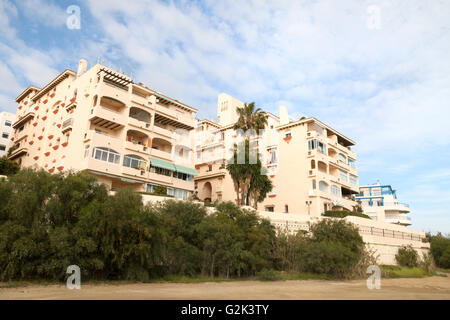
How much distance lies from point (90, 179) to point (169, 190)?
65.7ft

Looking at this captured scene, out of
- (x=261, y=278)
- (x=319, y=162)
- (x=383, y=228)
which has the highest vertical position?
(x=319, y=162)

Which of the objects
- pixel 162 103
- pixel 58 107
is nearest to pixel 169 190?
pixel 162 103

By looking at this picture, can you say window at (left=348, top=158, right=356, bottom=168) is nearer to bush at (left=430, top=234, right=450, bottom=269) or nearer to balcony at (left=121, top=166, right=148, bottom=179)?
bush at (left=430, top=234, right=450, bottom=269)

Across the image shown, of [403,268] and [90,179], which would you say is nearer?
[90,179]

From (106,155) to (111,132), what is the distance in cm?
462

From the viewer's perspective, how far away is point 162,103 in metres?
41.8

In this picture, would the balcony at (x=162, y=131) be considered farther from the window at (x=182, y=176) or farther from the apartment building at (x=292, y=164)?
the apartment building at (x=292, y=164)

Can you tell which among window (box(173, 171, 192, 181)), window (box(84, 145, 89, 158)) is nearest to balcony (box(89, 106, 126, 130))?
window (box(84, 145, 89, 158))

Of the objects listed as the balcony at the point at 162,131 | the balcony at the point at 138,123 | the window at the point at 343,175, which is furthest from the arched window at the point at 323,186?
the balcony at the point at 138,123

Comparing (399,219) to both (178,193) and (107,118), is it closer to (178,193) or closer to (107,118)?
(178,193)

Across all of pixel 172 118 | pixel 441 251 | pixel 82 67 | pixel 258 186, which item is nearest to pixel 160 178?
pixel 172 118

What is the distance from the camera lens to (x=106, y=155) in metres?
32.4

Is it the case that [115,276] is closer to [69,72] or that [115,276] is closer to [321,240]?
[321,240]

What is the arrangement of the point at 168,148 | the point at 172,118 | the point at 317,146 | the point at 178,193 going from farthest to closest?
the point at 317,146 → the point at 168,148 → the point at 172,118 → the point at 178,193
